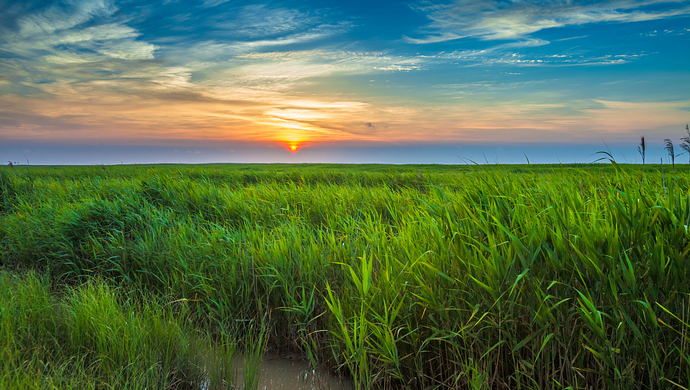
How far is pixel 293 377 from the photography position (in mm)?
2768

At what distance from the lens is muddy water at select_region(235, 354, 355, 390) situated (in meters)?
2.62

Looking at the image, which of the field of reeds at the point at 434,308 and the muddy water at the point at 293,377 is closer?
the field of reeds at the point at 434,308

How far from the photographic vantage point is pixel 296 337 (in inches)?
122

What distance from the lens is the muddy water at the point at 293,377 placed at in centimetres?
262

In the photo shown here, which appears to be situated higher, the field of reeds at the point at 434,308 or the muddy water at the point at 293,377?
the field of reeds at the point at 434,308

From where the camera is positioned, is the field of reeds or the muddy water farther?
the muddy water

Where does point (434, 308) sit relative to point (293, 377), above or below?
above

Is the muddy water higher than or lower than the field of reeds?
lower

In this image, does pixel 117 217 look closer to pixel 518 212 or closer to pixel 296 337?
pixel 296 337

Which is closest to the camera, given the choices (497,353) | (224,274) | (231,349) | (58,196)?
(497,353)

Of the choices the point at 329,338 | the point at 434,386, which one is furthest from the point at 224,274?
the point at 434,386

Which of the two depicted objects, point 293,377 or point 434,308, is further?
point 293,377

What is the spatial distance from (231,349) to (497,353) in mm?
1915

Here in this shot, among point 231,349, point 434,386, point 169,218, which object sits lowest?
point 434,386
